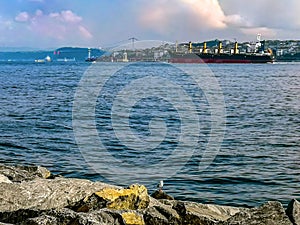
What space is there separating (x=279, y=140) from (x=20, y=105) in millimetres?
16565

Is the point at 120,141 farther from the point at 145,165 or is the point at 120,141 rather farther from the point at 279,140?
the point at 279,140

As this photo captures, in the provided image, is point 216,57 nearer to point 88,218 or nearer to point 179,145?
point 179,145

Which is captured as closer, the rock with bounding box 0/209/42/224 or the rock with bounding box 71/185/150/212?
the rock with bounding box 0/209/42/224

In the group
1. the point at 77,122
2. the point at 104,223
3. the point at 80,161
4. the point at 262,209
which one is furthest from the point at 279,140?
the point at 104,223

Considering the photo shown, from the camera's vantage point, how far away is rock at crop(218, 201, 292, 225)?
6461 mm

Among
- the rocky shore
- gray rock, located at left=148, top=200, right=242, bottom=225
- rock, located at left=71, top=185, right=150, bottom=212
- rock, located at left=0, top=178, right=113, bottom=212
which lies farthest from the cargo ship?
rock, located at left=71, top=185, right=150, bottom=212

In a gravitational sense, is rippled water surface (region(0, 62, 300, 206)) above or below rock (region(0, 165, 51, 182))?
below

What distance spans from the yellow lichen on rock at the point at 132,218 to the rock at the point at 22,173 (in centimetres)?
341

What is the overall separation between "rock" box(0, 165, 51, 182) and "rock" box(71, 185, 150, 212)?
8.53 feet

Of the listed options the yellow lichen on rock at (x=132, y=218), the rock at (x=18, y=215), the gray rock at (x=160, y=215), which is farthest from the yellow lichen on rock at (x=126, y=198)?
the rock at (x=18, y=215)

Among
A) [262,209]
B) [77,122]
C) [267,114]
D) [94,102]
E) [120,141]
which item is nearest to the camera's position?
[262,209]

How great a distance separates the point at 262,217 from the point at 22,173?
5.32 m

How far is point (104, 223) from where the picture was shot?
6.11 m

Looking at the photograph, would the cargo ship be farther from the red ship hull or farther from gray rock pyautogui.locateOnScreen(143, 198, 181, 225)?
gray rock pyautogui.locateOnScreen(143, 198, 181, 225)
